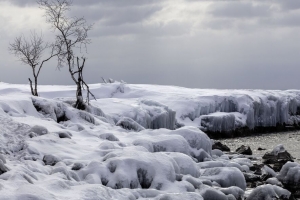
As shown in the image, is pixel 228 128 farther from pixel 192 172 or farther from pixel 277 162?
pixel 192 172

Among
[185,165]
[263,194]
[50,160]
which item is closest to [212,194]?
[263,194]

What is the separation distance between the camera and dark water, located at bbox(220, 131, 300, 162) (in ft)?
115

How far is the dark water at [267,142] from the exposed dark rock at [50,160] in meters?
18.1

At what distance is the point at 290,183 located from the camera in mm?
19562

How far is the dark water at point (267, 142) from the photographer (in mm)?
35031

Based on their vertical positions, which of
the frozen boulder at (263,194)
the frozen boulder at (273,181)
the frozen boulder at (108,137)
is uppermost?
the frozen boulder at (108,137)

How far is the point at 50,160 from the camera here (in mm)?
15977

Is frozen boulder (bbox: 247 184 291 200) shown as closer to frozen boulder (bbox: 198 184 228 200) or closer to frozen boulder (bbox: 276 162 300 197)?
frozen boulder (bbox: 198 184 228 200)

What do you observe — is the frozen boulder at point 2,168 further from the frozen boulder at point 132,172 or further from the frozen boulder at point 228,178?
the frozen boulder at point 228,178

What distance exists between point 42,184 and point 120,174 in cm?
280

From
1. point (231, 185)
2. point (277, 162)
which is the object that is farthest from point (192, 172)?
point (277, 162)

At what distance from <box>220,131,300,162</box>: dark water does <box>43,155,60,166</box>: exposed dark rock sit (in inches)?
712

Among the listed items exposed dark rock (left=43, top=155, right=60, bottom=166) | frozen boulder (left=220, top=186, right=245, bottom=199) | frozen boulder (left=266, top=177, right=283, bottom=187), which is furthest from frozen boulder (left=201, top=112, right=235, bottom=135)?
exposed dark rock (left=43, top=155, right=60, bottom=166)

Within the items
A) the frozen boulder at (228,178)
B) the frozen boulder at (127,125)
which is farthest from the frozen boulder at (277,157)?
A: the frozen boulder at (228,178)
